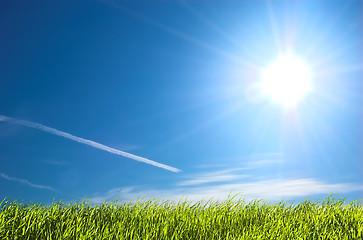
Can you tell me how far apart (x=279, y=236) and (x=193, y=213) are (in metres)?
1.62

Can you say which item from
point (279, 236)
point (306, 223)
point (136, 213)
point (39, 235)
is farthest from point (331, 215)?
point (39, 235)

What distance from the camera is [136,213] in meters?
6.55

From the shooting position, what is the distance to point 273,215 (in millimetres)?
6879

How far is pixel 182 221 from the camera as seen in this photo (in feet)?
20.2

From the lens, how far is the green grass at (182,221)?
5516mm

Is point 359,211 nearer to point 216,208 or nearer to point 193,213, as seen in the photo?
point 216,208

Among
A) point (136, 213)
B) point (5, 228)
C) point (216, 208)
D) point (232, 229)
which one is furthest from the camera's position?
point (216, 208)

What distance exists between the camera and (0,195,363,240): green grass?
217 inches

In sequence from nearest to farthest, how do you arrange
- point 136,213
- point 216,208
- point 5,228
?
point 5,228, point 136,213, point 216,208

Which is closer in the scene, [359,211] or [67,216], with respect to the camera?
[67,216]

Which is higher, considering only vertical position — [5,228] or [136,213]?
[136,213]

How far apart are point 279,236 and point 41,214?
12.0 feet

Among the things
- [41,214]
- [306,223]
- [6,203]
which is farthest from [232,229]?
[6,203]

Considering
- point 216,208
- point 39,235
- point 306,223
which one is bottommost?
point 39,235
